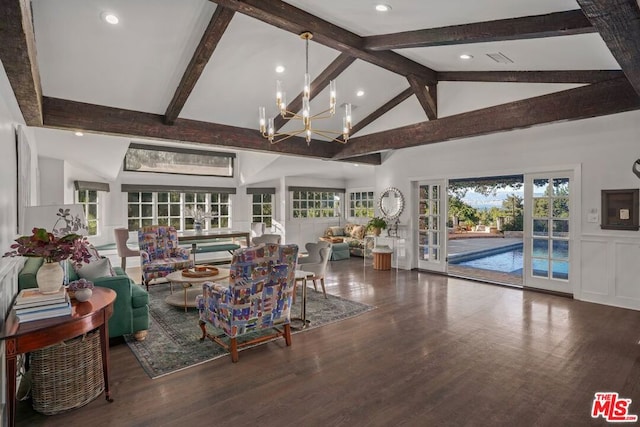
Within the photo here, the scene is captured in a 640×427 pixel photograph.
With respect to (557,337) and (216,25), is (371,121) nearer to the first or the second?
(216,25)

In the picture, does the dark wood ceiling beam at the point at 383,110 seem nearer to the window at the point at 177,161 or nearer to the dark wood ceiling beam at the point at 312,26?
the dark wood ceiling beam at the point at 312,26

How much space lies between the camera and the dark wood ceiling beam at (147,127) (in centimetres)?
397

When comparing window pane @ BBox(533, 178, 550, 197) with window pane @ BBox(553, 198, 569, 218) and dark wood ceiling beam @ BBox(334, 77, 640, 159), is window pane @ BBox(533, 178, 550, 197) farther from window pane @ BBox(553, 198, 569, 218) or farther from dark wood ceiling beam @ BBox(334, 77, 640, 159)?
dark wood ceiling beam @ BBox(334, 77, 640, 159)

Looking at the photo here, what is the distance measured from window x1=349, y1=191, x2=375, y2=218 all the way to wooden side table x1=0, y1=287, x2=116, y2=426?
775 centimetres

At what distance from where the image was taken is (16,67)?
2377 millimetres

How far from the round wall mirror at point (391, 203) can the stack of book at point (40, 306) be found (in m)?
6.34

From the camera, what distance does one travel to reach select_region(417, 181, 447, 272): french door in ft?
22.6

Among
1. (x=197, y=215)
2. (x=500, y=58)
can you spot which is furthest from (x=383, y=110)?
(x=197, y=215)

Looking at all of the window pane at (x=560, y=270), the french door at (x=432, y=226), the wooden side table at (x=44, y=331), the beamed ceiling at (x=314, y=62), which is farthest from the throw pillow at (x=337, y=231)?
the wooden side table at (x=44, y=331)

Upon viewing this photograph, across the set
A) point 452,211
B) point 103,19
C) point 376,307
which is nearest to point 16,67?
point 103,19

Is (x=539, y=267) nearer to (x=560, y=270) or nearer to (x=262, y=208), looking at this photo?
(x=560, y=270)

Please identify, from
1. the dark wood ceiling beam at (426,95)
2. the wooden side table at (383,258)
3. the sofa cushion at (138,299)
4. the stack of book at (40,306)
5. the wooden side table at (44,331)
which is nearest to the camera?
the wooden side table at (44,331)

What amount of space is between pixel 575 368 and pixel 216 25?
4.45 metres

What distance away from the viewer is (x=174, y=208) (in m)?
8.50
